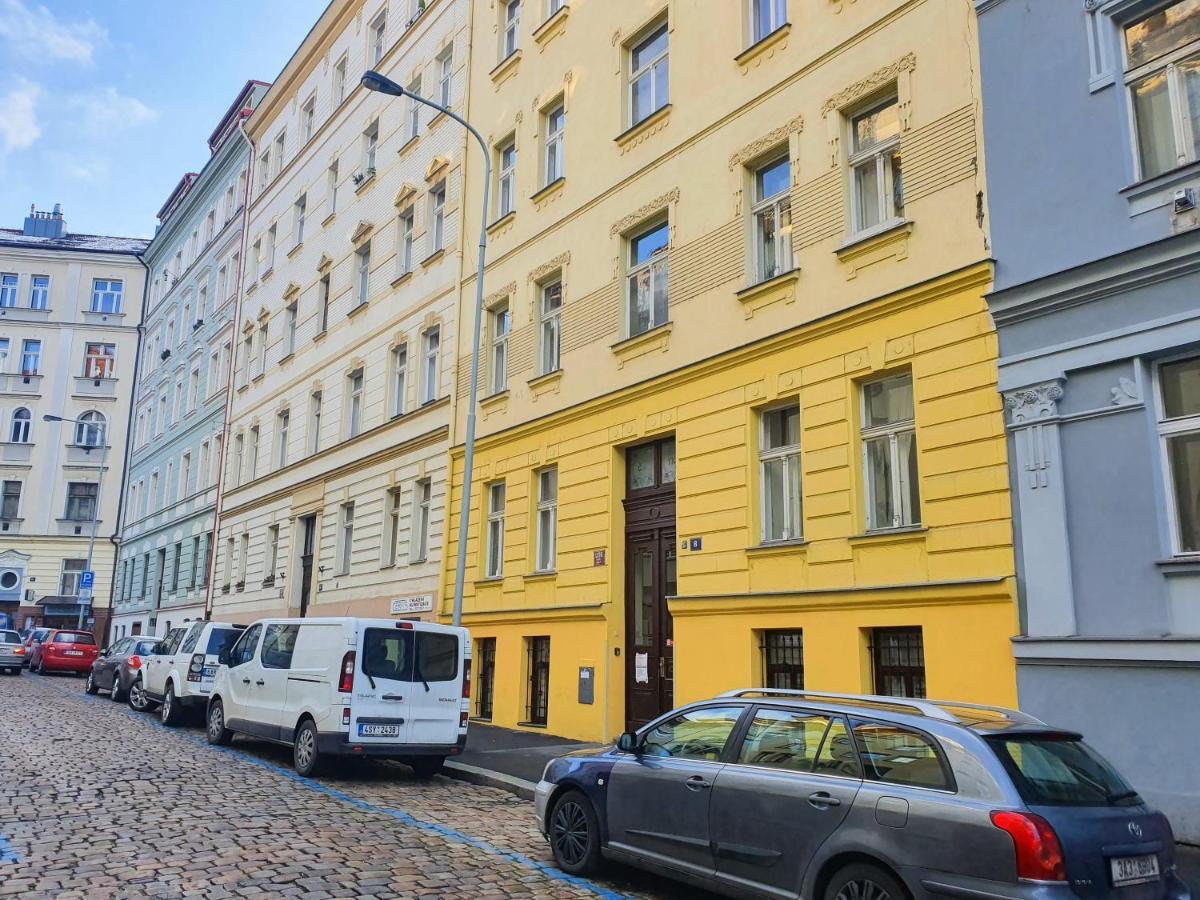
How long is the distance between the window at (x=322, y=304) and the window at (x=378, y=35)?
252 inches

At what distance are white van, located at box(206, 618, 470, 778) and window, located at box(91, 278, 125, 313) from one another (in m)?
49.9

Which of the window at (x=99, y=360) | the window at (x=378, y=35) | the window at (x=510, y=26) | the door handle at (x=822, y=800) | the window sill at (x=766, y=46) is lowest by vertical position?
the door handle at (x=822, y=800)

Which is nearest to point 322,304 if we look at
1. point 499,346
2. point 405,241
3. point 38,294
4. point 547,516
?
point 405,241

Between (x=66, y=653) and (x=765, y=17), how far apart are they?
30.1 m

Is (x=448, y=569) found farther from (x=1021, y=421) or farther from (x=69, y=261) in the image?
(x=69, y=261)

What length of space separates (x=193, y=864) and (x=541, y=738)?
9485mm

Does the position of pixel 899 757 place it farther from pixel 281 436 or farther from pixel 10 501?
pixel 10 501

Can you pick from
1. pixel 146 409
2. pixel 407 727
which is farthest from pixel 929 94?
pixel 146 409

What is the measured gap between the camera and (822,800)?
5.89 meters

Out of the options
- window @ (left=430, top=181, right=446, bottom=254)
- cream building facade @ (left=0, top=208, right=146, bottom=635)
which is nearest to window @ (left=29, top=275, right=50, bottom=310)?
cream building facade @ (left=0, top=208, right=146, bottom=635)

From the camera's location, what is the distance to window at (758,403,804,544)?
520 inches

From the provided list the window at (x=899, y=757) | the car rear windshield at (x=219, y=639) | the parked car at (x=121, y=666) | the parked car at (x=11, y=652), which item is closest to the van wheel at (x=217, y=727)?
the car rear windshield at (x=219, y=639)

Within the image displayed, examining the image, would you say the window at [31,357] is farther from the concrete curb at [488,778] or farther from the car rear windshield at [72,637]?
the concrete curb at [488,778]

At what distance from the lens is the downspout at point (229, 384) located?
114 ft
